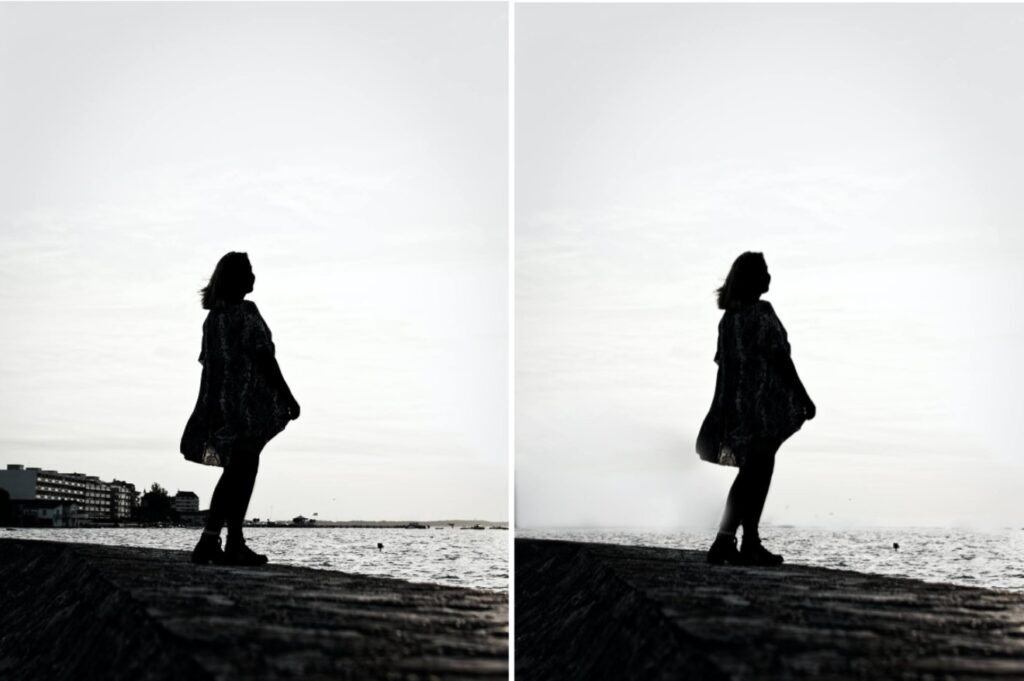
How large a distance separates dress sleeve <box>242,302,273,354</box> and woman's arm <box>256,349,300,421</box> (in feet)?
Result: 0.12

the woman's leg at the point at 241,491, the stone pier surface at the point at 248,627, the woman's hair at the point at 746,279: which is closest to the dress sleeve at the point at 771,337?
the woman's hair at the point at 746,279

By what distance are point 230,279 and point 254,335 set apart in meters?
0.40

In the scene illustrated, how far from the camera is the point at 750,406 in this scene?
785 centimetres

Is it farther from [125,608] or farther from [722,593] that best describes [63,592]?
[722,593]

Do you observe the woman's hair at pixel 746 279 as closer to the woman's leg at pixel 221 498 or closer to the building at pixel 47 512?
the woman's leg at pixel 221 498

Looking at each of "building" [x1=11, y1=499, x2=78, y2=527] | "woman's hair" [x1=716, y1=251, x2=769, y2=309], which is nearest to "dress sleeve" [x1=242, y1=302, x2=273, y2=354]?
"woman's hair" [x1=716, y1=251, x2=769, y2=309]

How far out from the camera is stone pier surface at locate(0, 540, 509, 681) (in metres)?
4.42

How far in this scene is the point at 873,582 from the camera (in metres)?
6.78

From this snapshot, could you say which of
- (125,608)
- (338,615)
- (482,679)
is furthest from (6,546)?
(482,679)

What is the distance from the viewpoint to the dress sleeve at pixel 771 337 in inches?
309

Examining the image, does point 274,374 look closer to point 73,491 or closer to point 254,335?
point 254,335

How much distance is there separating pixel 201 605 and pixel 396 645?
4.39 feet

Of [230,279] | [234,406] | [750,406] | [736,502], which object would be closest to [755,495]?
[736,502]

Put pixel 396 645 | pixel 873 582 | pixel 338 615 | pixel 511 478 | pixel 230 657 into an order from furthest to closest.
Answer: pixel 511 478 → pixel 873 582 → pixel 338 615 → pixel 396 645 → pixel 230 657
